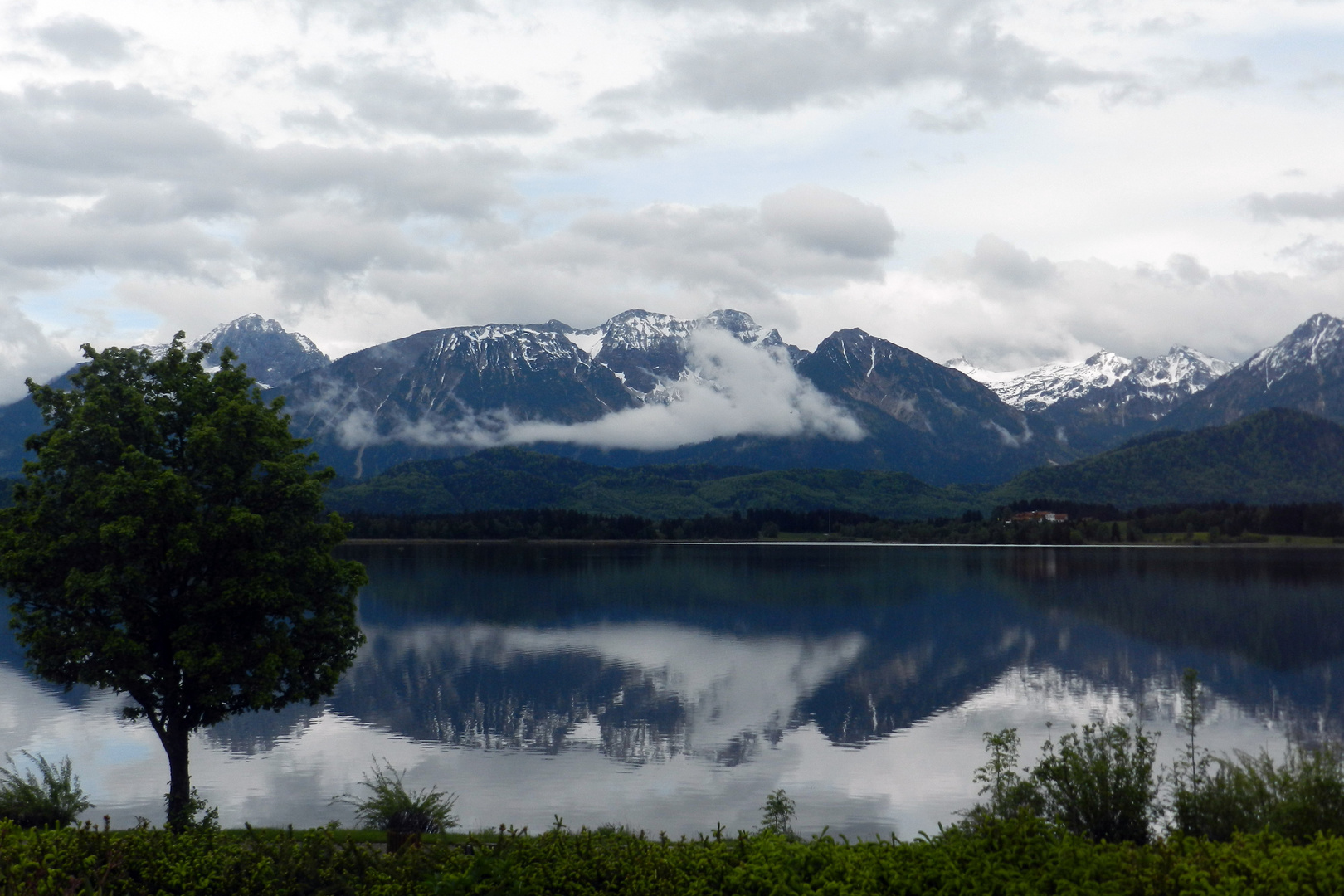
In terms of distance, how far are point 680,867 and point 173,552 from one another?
21677 mm

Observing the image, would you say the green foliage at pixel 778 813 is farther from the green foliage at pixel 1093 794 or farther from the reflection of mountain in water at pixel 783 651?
the reflection of mountain in water at pixel 783 651

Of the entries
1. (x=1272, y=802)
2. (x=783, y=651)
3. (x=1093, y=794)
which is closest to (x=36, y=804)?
(x=1093, y=794)

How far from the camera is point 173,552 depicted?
3200cm

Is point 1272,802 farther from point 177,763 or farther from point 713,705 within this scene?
point 713,705

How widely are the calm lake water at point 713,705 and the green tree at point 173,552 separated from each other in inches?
360

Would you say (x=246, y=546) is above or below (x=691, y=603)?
Result: above

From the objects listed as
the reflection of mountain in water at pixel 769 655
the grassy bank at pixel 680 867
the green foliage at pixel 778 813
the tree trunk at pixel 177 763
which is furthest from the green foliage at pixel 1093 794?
the tree trunk at pixel 177 763

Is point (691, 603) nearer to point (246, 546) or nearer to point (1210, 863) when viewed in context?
point (246, 546)

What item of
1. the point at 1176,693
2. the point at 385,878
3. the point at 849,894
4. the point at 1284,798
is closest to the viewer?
the point at 849,894

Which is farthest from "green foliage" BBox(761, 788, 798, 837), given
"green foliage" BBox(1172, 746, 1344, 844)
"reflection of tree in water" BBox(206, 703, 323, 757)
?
"reflection of tree in water" BBox(206, 703, 323, 757)

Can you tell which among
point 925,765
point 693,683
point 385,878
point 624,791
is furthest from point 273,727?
point 385,878

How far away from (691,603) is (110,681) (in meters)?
104

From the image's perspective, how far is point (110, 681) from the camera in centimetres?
3200

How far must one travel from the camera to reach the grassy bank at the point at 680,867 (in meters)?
16.5
